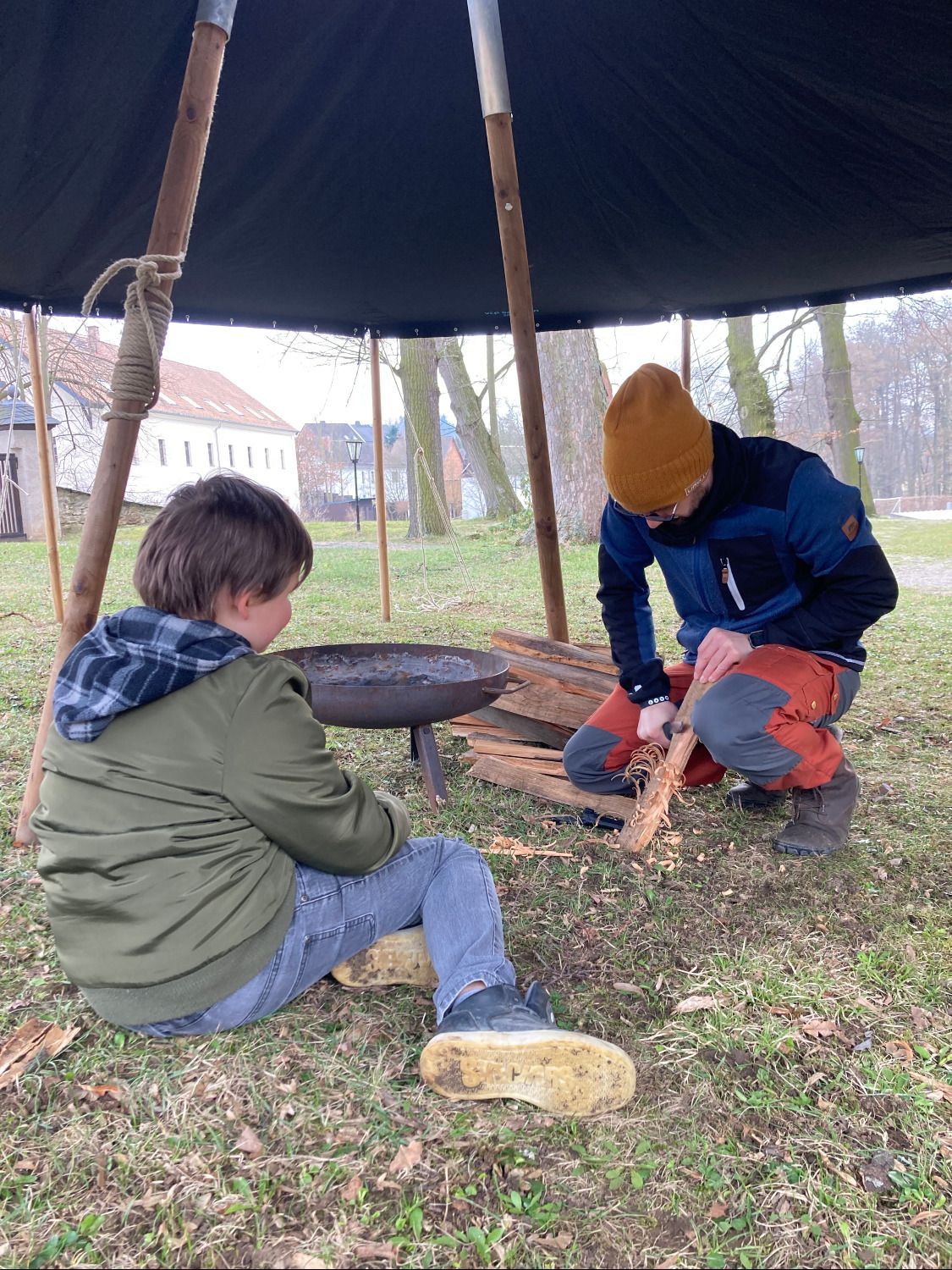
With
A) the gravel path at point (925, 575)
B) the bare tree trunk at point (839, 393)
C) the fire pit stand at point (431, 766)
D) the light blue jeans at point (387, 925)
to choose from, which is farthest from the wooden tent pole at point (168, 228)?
the bare tree trunk at point (839, 393)

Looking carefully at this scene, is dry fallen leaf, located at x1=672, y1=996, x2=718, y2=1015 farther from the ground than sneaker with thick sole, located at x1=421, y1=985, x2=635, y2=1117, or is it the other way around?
sneaker with thick sole, located at x1=421, y1=985, x2=635, y2=1117

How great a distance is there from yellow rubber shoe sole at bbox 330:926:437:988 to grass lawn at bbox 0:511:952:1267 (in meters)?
0.05

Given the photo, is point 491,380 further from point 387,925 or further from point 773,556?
point 387,925

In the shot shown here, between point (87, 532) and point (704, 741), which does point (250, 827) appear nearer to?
point (87, 532)

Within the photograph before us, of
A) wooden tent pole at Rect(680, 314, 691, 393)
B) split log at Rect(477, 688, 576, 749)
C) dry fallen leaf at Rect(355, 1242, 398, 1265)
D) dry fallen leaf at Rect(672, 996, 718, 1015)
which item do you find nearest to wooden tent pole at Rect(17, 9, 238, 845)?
dry fallen leaf at Rect(355, 1242, 398, 1265)

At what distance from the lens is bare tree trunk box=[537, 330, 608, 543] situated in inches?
433

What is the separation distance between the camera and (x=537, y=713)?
11.7 ft

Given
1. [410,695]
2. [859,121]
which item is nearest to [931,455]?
[859,121]

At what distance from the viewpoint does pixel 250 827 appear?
1594 mm

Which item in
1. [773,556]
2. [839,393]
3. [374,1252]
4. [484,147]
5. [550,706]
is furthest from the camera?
[839,393]

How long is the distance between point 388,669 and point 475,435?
11.8 metres

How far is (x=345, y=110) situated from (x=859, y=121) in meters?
2.09

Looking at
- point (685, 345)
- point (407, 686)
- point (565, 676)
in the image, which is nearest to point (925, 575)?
point (685, 345)

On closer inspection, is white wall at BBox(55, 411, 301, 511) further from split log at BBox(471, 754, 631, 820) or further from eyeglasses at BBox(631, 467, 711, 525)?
eyeglasses at BBox(631, 467, 711, 525)
